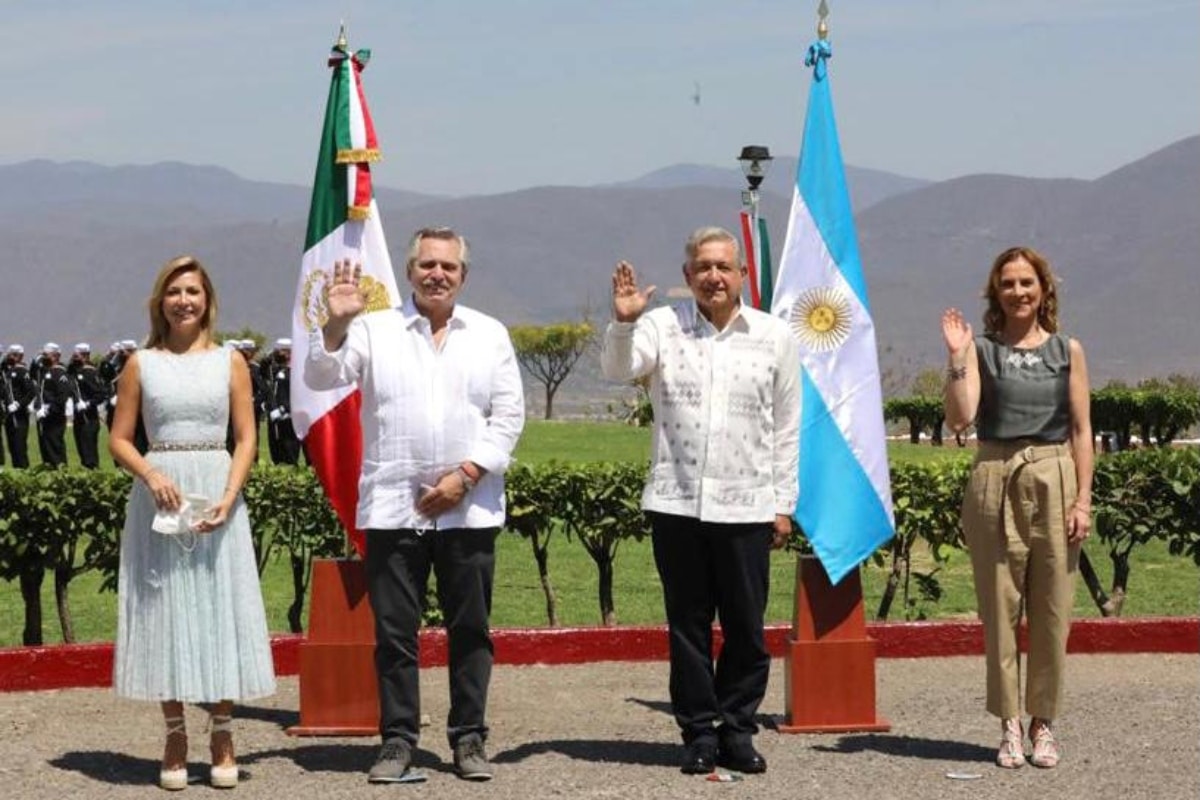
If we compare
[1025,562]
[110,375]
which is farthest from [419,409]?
[110,375]

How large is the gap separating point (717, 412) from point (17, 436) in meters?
19.5

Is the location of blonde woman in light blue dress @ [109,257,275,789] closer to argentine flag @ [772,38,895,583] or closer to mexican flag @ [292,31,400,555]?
mexican flag @ [292,31,400,555]

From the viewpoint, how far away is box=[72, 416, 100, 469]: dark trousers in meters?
24.8

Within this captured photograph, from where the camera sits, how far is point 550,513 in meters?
10.5

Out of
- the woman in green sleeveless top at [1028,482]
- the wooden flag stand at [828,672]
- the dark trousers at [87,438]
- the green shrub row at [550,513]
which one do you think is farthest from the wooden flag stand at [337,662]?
the dark trousers at [87,438]

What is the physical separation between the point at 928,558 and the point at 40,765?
897 centimetres

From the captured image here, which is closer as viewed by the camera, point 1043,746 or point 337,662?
point 1043,746

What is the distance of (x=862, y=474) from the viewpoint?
8328 millimetres

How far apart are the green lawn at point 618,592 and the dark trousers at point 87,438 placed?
31.0ft

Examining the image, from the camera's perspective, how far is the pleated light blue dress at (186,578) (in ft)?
23.2

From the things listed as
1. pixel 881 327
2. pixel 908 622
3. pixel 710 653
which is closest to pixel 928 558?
pixel 908 622

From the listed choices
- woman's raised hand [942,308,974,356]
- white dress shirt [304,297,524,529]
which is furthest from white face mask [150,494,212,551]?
woman's raised hand [942,308,974,356]

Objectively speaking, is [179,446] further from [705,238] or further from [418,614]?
[705,238]

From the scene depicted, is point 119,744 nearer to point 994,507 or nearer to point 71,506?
point 71,506
